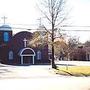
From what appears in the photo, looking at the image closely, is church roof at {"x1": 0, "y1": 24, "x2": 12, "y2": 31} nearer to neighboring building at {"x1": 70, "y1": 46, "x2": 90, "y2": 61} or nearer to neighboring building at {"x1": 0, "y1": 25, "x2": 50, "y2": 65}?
neighboring building at {"x1": 0, "y1": 25, "x2": 50, "y2": 65}

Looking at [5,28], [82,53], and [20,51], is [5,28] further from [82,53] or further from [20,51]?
[82,53]

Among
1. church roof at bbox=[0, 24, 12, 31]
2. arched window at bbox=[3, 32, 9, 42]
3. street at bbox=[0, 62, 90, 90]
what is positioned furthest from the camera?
arched window at bbox=[3, 32, 9, 42]

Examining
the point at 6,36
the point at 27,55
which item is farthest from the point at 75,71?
the point at 6,36

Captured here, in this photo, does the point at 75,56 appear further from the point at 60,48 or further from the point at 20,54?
the point at 60,48

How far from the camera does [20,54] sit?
65.1 m

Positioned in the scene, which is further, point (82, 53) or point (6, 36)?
point (82, 53)

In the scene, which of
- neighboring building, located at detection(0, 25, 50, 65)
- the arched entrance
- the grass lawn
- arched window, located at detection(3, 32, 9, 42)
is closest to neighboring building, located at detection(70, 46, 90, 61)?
neighboring building, located at detection(0, 25, 50, 65)

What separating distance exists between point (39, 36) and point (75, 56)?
153 feet

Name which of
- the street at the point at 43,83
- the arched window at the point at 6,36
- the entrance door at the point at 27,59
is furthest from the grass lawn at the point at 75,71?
the arched window at the point at 6,36

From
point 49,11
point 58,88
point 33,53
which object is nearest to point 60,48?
point 49,11

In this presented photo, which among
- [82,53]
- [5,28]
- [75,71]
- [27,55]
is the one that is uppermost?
[5,28]

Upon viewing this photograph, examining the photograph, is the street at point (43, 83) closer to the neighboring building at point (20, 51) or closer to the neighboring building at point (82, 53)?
the neighboring building at point (20, 51)

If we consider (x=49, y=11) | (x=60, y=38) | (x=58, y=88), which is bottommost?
(x=58, y=88)

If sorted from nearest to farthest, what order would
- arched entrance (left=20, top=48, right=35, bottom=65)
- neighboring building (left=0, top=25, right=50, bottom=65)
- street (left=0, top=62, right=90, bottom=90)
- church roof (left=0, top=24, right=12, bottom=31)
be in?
street (left=0, top=62, right=90, bottom=90)
arched entrance (left=20, top=48, right=35, bottom=65)
neighboring building (left=0, top=25, right=50, bottom=65)
church roof (left=0, top=24, right=12, bottom=31)
